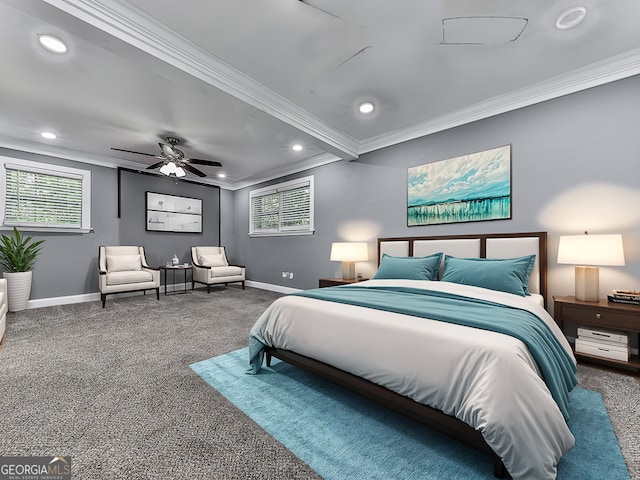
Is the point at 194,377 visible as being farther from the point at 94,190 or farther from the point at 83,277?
the point at 94,190

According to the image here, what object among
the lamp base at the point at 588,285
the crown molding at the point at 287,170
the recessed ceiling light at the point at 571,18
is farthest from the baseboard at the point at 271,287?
→ the recessed ceiling light at the point at 571,18

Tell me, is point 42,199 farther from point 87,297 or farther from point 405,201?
point 405,201

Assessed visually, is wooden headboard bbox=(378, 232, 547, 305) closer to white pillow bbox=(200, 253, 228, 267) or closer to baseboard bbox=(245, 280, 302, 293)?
baseboard bbox=(245, 280, 302, 293)

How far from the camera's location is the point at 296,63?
8.50 feet

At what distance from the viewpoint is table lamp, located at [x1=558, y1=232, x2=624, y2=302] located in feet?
7.55

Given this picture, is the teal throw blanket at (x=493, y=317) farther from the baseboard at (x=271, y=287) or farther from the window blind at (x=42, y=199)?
the window blind at (x=42, y=199)

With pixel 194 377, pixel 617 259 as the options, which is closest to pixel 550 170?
pixel 617 259

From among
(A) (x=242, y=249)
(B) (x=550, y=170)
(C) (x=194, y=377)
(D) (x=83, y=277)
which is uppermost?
(B) (x=550, y=170)

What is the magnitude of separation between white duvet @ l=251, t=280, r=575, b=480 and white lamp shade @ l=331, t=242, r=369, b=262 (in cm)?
212

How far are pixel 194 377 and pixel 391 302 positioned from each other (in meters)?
1.67

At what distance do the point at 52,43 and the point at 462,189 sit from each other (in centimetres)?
431

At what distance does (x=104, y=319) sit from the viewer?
152 inches

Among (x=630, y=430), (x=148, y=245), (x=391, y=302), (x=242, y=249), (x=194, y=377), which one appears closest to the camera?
(x=630, y=430)

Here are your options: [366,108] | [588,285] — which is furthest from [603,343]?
[366,108]
